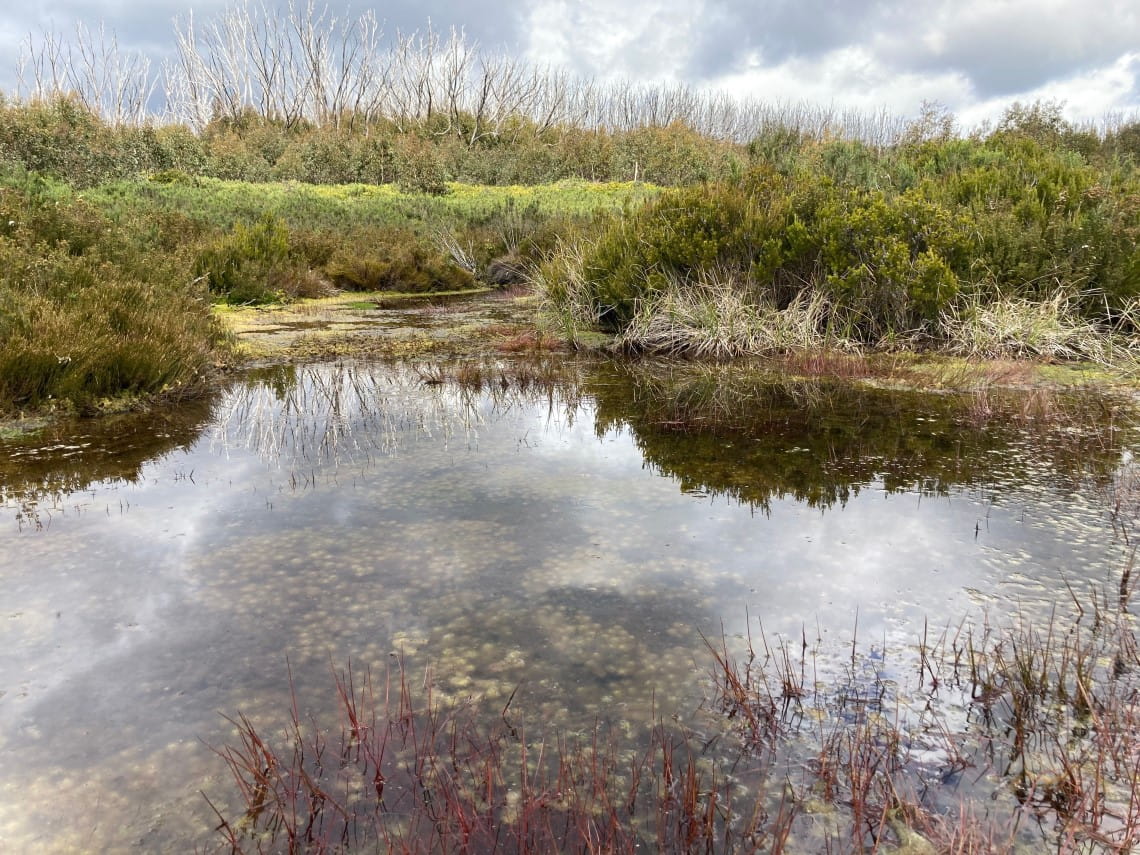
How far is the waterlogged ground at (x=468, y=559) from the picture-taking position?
246cm

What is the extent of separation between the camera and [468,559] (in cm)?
359

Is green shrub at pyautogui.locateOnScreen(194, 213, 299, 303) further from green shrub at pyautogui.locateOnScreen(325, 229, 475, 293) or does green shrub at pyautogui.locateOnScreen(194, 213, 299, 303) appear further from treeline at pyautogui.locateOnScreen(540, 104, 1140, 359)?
treeline at pyautogui.locateOnScreen(540, 104, 1140, 359)

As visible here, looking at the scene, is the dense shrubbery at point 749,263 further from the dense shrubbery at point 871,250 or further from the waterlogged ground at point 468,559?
the waterlogged ground at point 468,559

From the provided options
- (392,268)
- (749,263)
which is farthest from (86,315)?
(392,268)

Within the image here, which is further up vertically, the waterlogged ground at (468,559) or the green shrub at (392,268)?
the green shrub at (392,268)

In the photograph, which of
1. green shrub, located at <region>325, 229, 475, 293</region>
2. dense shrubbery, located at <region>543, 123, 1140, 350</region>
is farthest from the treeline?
green shrub, located at <region>325, 229, 475, 293</region>

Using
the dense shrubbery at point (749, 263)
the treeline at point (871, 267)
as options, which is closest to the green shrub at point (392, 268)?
the dense shrubbery at point (749, 263)

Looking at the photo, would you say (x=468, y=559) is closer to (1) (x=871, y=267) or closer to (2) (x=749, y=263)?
(2) (x=749, y=263)

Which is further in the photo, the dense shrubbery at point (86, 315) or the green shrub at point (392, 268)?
the green shrub at point (392, 268)

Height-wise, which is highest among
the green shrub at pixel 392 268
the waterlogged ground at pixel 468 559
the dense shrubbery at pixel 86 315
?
the green shrub at pixel 392 268

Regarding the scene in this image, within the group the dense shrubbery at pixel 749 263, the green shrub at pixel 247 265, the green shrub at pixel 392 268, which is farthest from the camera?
the green shrub at pixel 392 268

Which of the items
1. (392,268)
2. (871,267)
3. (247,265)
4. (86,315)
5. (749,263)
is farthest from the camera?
(392,268)

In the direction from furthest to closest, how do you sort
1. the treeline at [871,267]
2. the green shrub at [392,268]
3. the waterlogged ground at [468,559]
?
1. the green shrub at [392,268]
2. the treeline at [871,267]
3. the waterlogged ground at [468,559]

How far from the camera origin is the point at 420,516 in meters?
4.12
